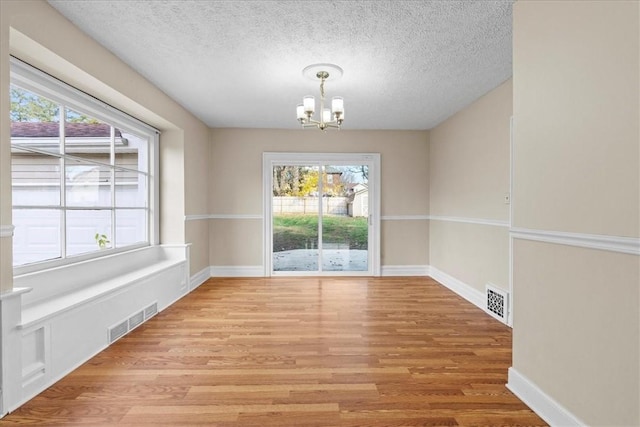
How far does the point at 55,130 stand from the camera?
2.59m

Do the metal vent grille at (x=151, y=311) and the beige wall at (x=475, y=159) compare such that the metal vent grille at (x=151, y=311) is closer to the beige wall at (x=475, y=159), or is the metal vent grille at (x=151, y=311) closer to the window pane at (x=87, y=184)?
the window pane at (x=87, y=184)

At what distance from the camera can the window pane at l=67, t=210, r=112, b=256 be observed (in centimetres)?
278

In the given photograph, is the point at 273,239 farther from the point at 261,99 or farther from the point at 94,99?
the point at 94,99

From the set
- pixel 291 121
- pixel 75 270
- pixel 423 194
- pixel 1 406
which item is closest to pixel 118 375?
pixel 1 406

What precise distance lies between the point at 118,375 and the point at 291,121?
3.71 metres

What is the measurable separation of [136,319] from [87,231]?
0.94 metres

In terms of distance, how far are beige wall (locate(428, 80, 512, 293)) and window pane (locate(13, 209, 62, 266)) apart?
4.12 metres

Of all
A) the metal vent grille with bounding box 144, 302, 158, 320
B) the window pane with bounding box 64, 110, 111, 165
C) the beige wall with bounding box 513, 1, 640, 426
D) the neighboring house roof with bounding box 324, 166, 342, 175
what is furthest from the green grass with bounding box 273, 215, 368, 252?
the beige wall with bounding box 513, 1, 640, 426

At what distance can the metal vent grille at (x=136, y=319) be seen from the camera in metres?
2.96

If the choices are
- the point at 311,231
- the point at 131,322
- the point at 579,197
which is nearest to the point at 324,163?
the point at 311,231

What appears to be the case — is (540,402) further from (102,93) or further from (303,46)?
(102,93)

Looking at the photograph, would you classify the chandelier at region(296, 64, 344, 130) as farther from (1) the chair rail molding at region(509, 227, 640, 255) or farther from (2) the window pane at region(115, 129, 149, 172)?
(2) the window pane at region(115, 129, 149, 172)

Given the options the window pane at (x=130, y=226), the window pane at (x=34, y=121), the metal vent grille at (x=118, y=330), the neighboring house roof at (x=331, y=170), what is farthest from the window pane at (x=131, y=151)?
the neighboring house roof at (x=331, y=170)

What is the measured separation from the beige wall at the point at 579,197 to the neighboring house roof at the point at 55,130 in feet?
11.1
